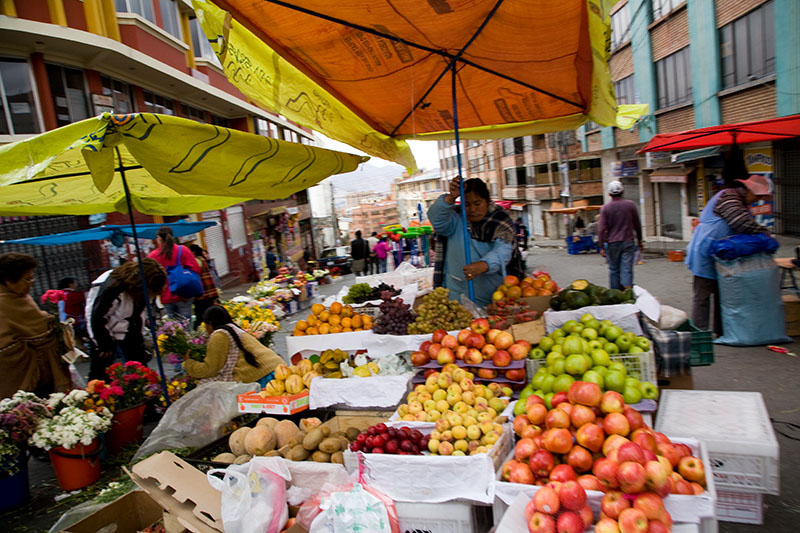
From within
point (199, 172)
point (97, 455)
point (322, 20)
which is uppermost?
point (322, 20)

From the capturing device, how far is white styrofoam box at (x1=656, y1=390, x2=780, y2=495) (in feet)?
9.06

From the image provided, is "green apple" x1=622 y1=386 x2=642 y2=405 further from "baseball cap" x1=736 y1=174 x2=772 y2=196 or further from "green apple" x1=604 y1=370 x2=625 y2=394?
"baseball cap" x1=736 y1=174 x2=772 y2=196

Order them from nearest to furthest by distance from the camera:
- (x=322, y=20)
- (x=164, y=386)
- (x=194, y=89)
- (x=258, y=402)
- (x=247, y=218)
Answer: (x=322, y=20), (x=258, y=402), (x=164, y=386), (x=194, y=89), (x=247, y=218)

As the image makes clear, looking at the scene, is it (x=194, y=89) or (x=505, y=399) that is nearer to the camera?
(x=505, y=399)

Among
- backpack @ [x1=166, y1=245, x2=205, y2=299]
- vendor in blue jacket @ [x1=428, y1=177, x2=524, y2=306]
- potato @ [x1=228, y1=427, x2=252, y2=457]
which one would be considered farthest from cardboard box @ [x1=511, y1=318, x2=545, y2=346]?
backpack @ [x1=166, y1=245, x2=205, y2=299]

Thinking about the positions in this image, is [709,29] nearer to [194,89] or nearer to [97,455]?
[194,89]

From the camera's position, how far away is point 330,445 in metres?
3.09

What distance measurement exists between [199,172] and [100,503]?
244cm

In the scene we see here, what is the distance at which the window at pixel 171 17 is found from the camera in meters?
15.0

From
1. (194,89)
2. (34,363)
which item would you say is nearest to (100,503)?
(34,363)

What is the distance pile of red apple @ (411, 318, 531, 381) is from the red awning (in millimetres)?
5095

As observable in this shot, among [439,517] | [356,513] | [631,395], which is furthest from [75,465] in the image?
[631,395]

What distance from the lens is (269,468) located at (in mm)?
2865

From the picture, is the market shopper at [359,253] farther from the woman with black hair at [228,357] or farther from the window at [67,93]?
the woman with black hair at [228,357]
